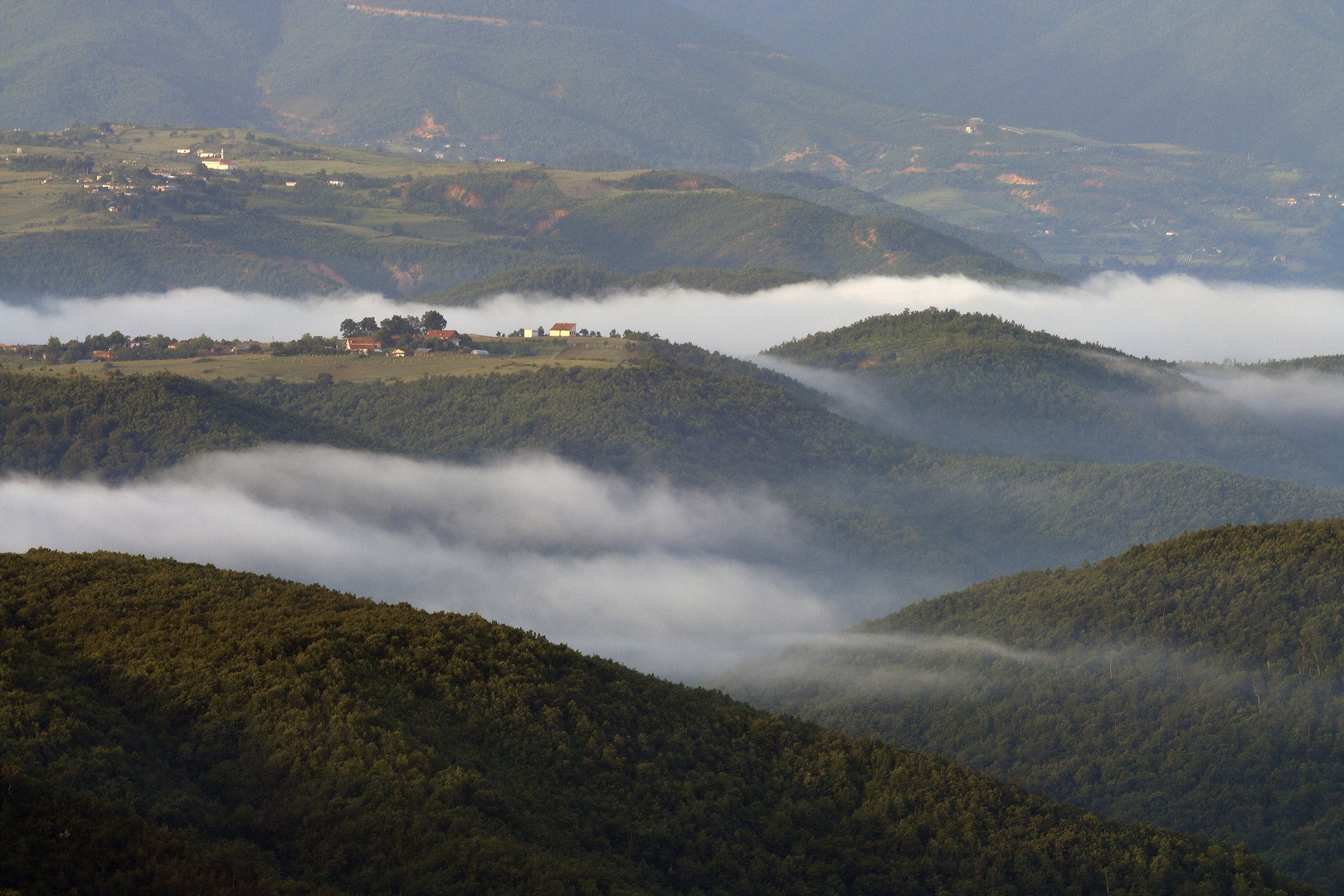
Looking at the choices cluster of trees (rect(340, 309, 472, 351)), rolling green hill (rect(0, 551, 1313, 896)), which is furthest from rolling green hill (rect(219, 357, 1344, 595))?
rolling green hill (rect(0, 551, 1313, 896))

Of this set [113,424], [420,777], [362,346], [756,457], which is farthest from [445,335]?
[420,777]

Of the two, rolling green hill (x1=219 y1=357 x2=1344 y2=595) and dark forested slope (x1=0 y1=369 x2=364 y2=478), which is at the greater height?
rolling green hill (x1=219 y1=357 x2=1344 y2=595)

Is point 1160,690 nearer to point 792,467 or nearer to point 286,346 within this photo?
point 792,467

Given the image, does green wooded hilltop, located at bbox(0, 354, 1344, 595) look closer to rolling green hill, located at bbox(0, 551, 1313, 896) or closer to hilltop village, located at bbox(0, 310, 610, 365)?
hilltop village, located at bbox(0, 310, 610, 365)

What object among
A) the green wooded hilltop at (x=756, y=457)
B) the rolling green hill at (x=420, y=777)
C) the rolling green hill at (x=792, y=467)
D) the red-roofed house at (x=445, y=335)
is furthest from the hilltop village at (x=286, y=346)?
the rolling green hill at (x=420, y=777)

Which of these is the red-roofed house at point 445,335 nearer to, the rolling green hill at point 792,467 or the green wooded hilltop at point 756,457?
the green wooded hilltop at point 756,457

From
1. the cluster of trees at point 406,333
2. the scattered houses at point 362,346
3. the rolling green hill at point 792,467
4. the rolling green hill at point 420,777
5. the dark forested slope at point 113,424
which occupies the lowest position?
the rolling green hill at point 420,777
